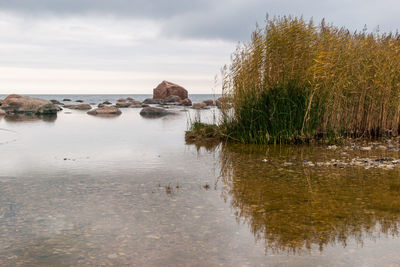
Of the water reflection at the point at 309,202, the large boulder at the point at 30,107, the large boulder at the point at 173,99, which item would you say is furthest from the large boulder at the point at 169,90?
the water reflection at the point at 309,202

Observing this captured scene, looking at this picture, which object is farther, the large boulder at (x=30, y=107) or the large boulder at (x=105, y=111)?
the large boulder at (x=105, y=111)

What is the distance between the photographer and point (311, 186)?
18.4ft

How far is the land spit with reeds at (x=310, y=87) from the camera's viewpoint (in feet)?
31.2

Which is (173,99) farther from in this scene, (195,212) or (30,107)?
(195,212)

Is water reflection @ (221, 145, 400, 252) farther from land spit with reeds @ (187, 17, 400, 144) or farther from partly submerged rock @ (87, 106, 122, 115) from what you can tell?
partly submerged rock @ (87, 106, 122, 115)

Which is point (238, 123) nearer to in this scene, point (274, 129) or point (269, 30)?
point (274, 129)

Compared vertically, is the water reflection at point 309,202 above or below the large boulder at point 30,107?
below

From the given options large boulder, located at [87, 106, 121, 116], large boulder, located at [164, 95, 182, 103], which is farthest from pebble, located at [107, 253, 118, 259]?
large boulder, located at [164, 95, 182, 103]

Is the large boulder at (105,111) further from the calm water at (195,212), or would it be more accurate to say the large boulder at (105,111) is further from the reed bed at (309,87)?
the calm water at (195,212)

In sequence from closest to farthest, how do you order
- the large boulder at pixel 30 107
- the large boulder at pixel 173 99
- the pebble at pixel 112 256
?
the pebble at pixel 112 256
the large boulder at pixel 30 107
the large boulder at pixel 173 99

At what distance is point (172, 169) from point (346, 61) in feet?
20.0

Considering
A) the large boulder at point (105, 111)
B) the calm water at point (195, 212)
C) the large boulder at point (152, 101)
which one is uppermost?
the large boulder at point (152, 101)

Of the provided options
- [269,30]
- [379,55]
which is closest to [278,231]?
[269,30]

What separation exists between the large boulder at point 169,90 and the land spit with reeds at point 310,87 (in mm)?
36782
